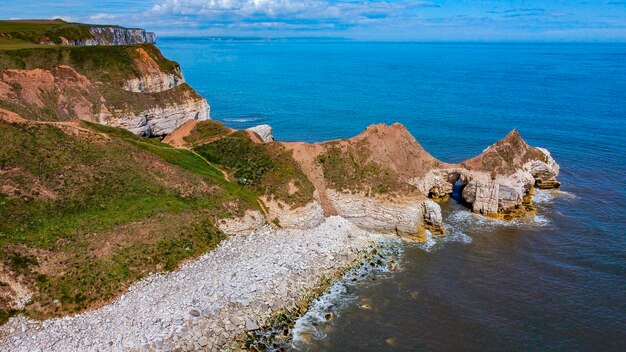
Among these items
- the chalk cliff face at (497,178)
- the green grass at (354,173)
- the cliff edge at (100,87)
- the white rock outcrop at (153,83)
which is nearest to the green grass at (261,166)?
the green grass at (354,173)

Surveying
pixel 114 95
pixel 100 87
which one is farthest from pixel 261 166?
pixel 100 87

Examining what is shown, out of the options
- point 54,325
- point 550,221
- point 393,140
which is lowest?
point 54,325

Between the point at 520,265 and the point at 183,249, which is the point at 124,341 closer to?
the point at 183,249

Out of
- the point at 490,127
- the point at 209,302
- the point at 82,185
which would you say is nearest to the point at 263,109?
the point at 490,127

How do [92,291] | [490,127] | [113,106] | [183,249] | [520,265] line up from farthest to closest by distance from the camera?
[490,127] → [113,106] → [520,265] → [183,249] → [92,291]

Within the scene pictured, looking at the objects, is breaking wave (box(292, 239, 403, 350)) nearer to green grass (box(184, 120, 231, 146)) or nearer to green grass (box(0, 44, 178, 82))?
green grass (box(184, 120, 231, 146))

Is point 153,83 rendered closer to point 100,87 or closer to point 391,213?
point 100,87
